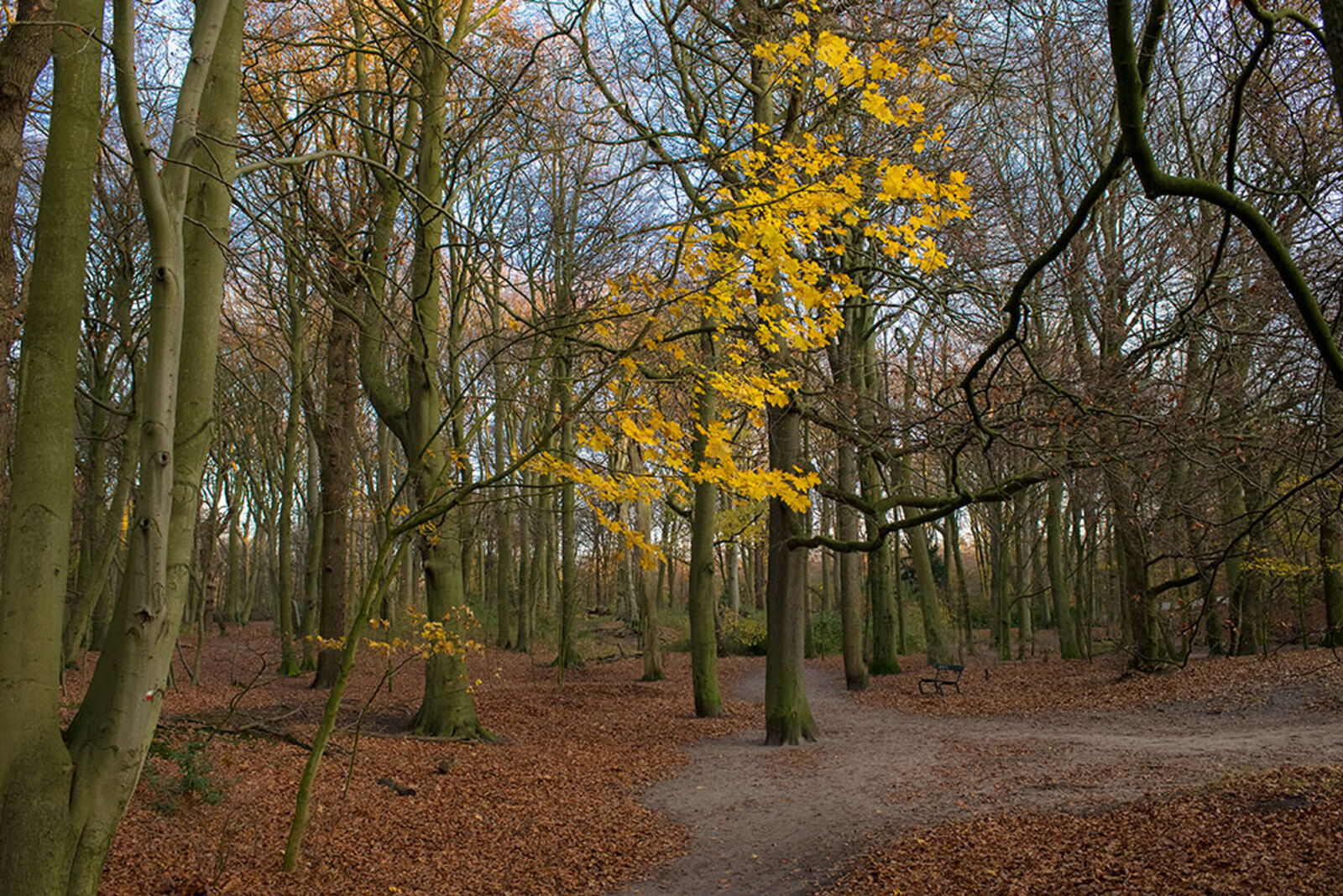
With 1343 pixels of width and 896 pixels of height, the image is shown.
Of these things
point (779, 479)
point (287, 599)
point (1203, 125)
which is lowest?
point (287, 599)

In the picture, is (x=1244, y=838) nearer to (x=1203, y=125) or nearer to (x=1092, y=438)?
(x=1092, y=438)

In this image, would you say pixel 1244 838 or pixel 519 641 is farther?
pixel 519 641

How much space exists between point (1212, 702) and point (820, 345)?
838cm

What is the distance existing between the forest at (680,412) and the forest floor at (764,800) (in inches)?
2.3

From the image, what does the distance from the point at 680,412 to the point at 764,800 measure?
145 inches

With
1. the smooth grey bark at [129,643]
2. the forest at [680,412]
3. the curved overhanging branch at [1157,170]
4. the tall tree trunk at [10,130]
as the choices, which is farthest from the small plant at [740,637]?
the curved overhanging branch at [1157,170]

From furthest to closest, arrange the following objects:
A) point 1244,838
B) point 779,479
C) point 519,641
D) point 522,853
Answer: point 519,641
point 779,479
point 522,853
point 1244,838

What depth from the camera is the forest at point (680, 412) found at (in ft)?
11.9

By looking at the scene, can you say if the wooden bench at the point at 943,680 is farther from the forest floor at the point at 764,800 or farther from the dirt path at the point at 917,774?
the dirt path at the point at 917,774

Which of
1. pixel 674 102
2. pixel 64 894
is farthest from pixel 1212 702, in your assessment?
pixel 64 894

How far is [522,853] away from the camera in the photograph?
6367mm

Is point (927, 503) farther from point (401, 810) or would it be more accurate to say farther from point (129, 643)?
point (129, 643)

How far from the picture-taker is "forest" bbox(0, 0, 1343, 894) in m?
3.64

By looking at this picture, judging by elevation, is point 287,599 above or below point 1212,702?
above
